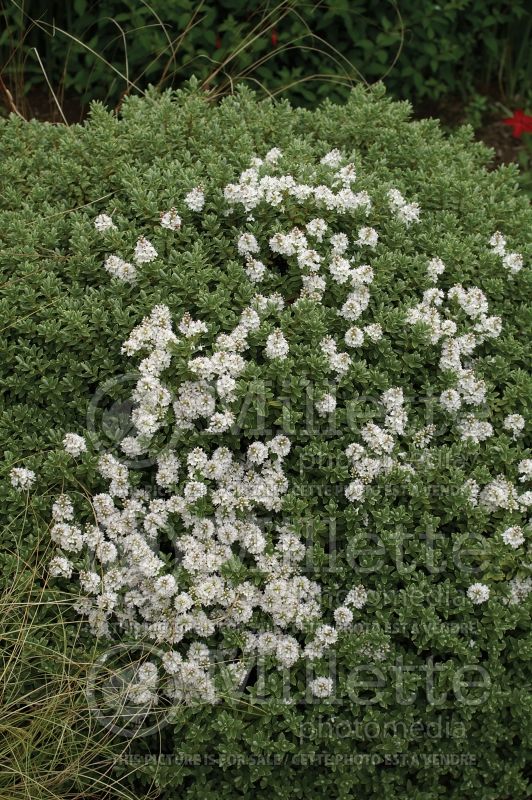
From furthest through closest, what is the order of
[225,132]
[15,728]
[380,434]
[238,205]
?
1. [225,132]
2. [238,205]
3. [380,434]
4. [15,728]

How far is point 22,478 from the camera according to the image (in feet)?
12.4

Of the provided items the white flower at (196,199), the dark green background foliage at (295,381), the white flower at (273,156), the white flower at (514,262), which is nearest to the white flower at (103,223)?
the dark green background foliage at (295,381)

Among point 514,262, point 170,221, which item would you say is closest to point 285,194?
point 170,221

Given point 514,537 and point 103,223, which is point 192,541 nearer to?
point 514,537

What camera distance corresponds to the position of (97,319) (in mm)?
3908

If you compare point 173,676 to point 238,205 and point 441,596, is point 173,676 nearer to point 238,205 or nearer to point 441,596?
point 441,596

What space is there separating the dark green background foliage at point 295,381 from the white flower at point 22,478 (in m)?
0.05

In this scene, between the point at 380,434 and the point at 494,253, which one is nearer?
the point at 380,434

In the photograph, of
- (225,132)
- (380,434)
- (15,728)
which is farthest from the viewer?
(225,132)

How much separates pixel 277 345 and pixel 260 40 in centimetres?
354

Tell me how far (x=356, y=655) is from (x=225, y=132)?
8.16ft

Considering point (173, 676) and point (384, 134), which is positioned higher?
point (384, 134)

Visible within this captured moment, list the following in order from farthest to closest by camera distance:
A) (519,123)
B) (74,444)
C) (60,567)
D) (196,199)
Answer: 1. (519,123)
2. (196,199)
3. (74,444)
4. (60,567)

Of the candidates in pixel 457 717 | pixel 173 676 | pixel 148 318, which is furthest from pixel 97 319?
pixel 457 717
